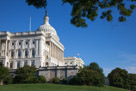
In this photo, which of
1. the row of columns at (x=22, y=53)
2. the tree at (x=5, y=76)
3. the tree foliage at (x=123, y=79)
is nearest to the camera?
the tree at (x=5, y=76)

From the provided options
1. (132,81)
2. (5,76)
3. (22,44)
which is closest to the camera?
(5,76)

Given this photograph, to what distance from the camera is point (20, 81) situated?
200 ft

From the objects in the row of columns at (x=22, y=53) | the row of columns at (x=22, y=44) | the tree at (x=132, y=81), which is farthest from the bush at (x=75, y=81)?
the row of columns at (x=22, y=44)

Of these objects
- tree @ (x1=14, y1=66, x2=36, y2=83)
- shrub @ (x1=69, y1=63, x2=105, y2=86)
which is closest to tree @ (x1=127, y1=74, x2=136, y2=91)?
shrub @ (x1=69, y1=63, x2=105, y2=86)

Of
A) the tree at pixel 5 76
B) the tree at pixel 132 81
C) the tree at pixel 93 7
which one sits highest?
the tree at pixel 93 7

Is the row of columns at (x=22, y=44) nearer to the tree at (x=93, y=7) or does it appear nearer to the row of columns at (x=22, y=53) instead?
the row of columns at (x=22, y=53)

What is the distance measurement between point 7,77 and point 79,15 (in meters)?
47.4

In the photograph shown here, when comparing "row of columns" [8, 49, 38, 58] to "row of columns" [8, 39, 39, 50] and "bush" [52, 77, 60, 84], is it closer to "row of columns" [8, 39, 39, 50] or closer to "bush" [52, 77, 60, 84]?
"row of columns" [8, 39, 39, 50]

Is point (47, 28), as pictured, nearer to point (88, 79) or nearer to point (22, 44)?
point (22, 44)

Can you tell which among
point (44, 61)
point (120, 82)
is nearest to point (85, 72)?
point (120, 82)

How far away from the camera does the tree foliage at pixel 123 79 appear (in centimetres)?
6907

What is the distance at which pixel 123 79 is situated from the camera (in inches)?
2790

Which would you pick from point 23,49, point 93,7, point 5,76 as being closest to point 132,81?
point 5,76

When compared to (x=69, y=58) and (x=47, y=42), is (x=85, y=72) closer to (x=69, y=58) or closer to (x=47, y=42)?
(x=47, y=42)
